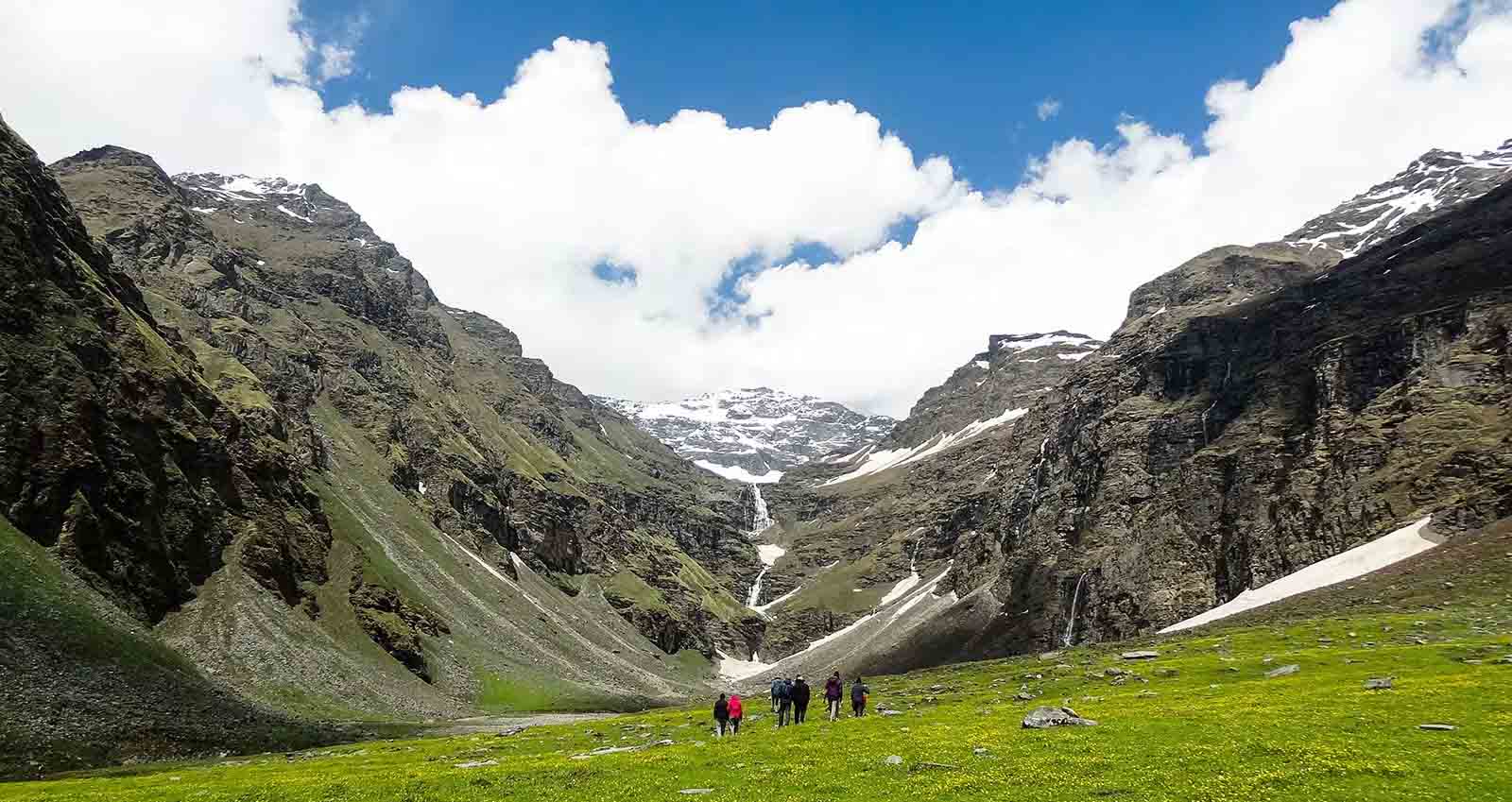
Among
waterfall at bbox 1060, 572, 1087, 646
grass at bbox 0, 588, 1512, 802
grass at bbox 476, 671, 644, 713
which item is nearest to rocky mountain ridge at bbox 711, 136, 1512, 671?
waterfall at bbox 1060, 572, 1087, 646

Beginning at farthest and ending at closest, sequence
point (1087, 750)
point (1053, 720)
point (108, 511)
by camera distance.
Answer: point (108, 511), point (1053, 720), point (1087, 750)

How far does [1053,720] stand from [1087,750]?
277 inches

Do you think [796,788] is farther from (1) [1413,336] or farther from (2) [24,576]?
(1) [1413,336]

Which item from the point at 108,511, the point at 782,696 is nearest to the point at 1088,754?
the point at 782,696

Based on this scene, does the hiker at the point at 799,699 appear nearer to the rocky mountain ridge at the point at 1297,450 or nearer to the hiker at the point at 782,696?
the hiker at the point at 782,696

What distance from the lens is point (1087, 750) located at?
95.7 ft

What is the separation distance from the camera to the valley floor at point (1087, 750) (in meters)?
23.8

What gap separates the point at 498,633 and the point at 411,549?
28433mm

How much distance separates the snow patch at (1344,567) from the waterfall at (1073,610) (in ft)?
128

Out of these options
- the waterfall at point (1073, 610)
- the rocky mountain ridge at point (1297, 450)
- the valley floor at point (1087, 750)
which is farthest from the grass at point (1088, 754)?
the waterfall at point (1073, 610)

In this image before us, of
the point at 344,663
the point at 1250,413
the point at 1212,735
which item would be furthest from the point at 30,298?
the point at 1250,413

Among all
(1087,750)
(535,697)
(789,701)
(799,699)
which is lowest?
(535,697)

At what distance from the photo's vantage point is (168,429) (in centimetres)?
13275

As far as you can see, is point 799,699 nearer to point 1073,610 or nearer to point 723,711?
point 723,711
